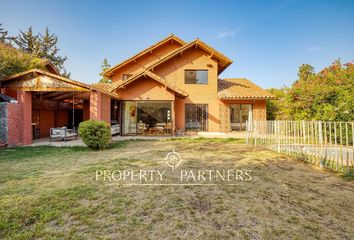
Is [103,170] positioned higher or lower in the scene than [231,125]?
lower

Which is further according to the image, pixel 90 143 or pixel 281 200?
pixel 90 143

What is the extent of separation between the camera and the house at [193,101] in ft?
52.7

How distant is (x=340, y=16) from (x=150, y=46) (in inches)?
597

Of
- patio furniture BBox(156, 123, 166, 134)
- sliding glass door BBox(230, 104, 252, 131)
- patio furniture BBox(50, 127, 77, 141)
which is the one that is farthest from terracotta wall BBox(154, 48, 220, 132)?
patio furniture BBox(50, 127, 77, 141)

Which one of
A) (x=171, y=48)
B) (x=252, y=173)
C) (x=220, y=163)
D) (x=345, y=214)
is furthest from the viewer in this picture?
(x=171, y=48)

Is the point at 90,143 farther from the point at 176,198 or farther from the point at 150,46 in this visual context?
the point at 150,46

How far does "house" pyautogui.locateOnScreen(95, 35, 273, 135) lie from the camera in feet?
52.7

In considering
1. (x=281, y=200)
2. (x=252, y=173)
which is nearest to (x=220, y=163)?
(x=252, y=173)

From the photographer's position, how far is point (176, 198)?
412cm

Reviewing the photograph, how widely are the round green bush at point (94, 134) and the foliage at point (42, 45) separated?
→ 3828cm

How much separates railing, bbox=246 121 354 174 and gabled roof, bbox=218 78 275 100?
6.11 m

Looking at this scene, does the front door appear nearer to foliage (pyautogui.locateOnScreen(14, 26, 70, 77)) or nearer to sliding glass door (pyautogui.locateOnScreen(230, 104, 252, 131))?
sliding glass door (pyautogui.locateOnScreen(230, 104, 252, 131))

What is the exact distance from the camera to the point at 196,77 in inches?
689

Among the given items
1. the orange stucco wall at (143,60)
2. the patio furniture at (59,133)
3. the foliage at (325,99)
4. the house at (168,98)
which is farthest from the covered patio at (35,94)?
the foliage at (325,99)
